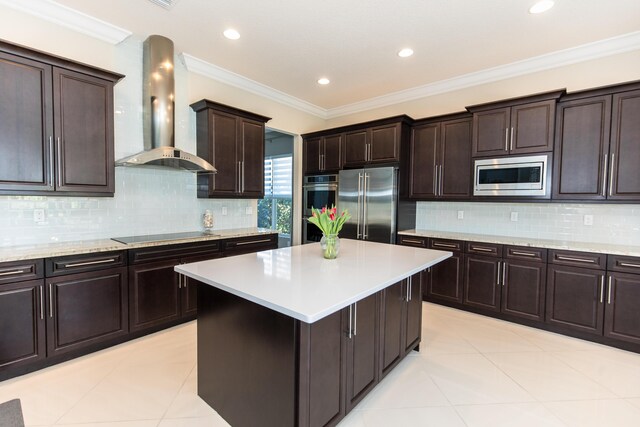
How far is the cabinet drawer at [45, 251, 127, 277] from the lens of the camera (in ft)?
7.61

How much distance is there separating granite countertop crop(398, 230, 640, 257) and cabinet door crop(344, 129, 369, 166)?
126cm

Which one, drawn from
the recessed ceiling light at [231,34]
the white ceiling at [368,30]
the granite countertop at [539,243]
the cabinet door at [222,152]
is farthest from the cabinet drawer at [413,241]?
the recessed ceiling light at [231,34]

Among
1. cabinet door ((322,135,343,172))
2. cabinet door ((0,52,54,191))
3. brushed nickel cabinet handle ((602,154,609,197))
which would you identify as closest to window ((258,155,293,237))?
cabinet door ((322,135,343,172))

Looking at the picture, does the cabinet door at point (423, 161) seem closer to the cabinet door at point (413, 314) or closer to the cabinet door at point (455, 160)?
the cabinet door at point (455, 160)

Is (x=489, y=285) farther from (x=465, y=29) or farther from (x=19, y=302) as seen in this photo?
(x=19, y=302)

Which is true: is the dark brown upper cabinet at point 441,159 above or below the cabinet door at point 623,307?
above

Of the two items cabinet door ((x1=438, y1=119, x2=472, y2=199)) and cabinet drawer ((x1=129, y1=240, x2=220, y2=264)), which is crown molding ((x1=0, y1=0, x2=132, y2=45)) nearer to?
cabinet drawer ((x1=129, y1=240, x2=220, y2=264))

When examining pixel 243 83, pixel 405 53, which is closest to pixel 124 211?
pixel 243 83

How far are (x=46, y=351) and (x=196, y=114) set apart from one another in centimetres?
275

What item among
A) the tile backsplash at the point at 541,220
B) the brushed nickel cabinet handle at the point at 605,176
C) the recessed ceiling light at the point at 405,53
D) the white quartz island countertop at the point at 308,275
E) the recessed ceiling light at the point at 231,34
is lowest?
the white quartz island countertop at the point at 308,275

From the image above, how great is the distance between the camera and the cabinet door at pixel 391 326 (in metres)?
2.10

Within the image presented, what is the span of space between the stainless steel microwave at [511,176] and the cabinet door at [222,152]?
3.01 metres

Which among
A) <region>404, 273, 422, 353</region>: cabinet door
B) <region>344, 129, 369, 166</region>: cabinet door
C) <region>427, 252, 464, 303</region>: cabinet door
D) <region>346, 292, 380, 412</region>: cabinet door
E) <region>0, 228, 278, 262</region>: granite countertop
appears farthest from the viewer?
<region>344, 129, 369, 166</region>: cabinet door

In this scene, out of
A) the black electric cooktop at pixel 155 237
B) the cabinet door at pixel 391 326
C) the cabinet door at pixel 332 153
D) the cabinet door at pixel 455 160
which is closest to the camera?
the cabinet door at pixel 391 326
